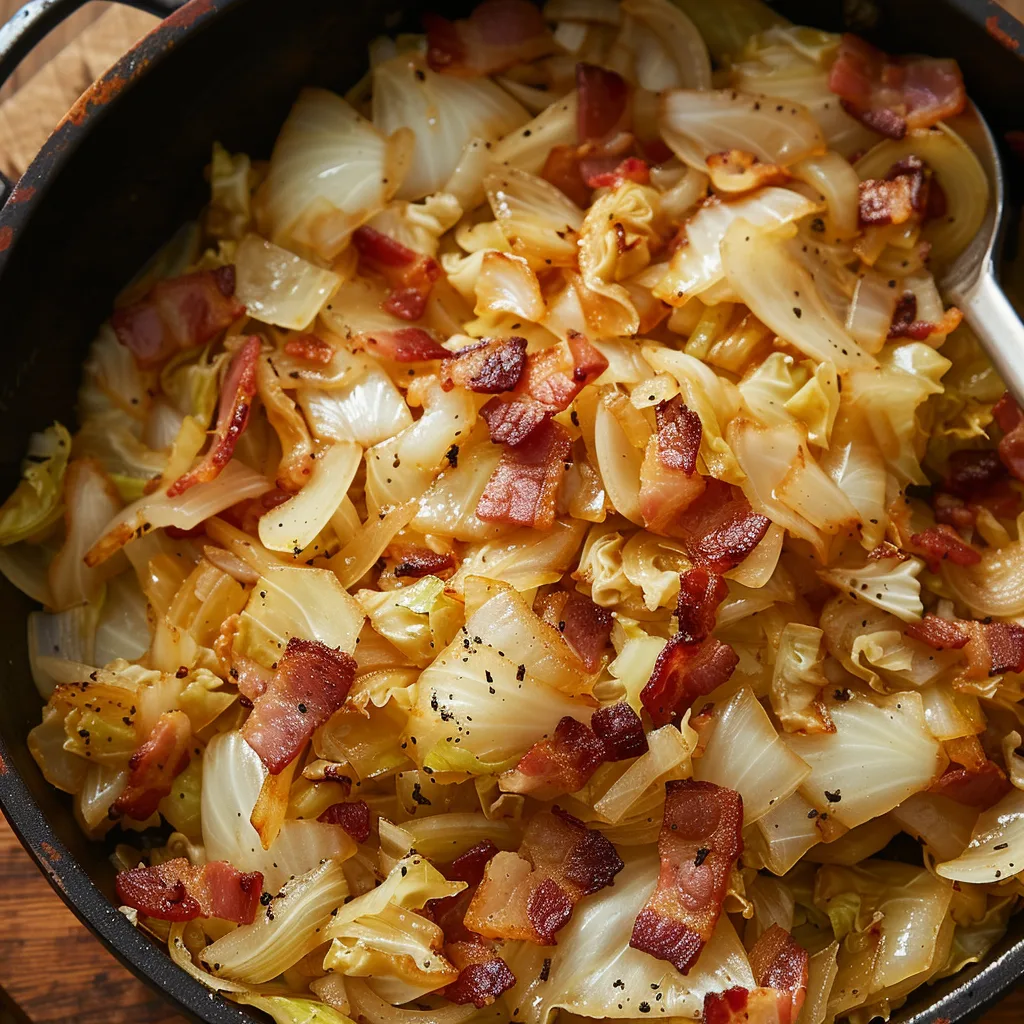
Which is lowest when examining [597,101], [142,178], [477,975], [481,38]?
[477,975]

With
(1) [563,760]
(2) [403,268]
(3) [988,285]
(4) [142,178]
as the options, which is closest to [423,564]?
(1) [563,760]

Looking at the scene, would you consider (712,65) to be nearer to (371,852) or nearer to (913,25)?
(913,25)

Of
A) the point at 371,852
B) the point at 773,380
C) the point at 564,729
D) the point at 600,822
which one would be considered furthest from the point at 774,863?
the point at 773,380

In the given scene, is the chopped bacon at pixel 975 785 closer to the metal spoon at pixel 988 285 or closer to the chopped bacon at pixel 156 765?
the metal spoon at pixel 988 285

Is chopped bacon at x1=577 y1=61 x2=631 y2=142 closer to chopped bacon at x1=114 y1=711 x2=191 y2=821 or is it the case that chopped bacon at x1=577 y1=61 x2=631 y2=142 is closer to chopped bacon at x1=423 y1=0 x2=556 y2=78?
chopped bacon at x1=423 y1=0 x2=556 y2=78

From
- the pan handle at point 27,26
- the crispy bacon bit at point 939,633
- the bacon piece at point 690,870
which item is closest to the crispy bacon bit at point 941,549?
the crispy bacon bit at point 939,633

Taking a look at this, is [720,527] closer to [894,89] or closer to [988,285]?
[988,285]
